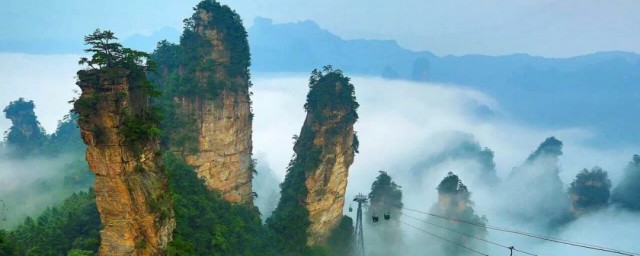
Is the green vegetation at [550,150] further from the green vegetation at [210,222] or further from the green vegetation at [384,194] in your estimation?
the green vegetation at [210,222]

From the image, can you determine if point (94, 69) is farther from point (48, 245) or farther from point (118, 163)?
point (48, 245)

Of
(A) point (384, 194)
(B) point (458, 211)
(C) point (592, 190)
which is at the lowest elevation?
(B) point (458, 211)

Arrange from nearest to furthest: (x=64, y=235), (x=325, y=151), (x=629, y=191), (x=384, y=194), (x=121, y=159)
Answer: (x=121, y=159)
(x=64, y=235)
(x=325, y=151)
(x=384, y=194)
(x=629, y=191)

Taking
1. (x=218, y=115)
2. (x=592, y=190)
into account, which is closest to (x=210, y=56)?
(x=218, y=115)

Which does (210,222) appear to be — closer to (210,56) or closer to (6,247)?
(6,247)

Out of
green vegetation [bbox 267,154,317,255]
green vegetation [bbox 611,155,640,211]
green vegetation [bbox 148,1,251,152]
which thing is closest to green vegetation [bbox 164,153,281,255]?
green vegetation [bbox 267,154,317,255]

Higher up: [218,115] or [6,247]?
[218,115]

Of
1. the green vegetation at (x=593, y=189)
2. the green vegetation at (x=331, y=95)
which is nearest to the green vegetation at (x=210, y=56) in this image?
the green vegetation at (x=331, y=95)
